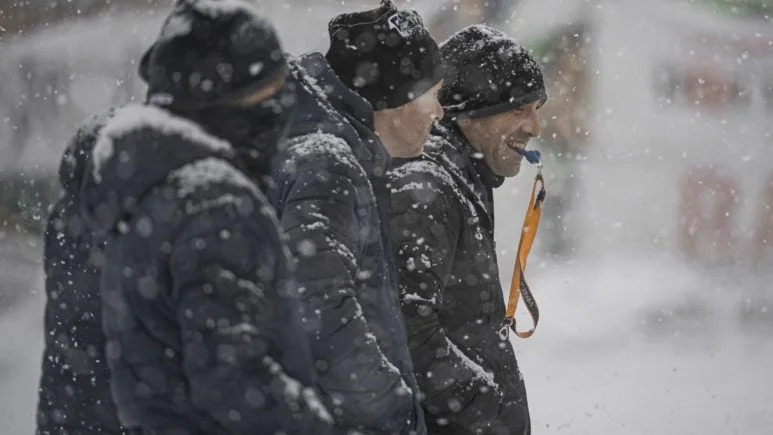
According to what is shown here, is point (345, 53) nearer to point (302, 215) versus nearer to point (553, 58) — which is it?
point (302, 215)

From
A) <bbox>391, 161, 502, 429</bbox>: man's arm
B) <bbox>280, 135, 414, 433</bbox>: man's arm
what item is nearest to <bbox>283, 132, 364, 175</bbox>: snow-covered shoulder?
<bbox>280, 135, 414, 433</bbox>: man's arm

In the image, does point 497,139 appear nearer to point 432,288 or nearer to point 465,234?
point 465,234

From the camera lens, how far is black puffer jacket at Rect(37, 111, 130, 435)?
Result: 1.82 metres

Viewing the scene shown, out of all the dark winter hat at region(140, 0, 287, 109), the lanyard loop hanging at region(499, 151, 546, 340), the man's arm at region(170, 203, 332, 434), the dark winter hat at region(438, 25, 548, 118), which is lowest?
the lanyard loop hanging at region(499, 151, 546, 340)

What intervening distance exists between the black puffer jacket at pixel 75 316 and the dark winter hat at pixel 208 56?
210 millimetres

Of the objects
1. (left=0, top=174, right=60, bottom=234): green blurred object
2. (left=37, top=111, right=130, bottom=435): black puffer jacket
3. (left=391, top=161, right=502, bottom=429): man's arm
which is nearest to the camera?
(left=37, top=111, right=130, bottom=435): black puffer jacket

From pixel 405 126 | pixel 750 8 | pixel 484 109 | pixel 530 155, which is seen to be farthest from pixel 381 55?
pixel 750 8

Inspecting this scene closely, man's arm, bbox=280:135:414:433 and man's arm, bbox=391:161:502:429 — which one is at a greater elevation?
man's arm, bbox=280:135:414:433

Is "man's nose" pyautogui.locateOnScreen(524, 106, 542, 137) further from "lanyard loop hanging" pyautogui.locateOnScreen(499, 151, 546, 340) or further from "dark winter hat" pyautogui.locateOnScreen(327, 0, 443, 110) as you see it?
"dark winter hat" pyautogui.locateOnScreen(327, 0, 443, 110)

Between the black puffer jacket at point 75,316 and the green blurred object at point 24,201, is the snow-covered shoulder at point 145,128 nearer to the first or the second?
the black puffer jacket at point 75,316

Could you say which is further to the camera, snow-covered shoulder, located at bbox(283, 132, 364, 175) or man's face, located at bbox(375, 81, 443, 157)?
man's face, located at bbox(375, 81, 443, 157)

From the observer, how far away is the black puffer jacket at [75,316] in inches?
71.6

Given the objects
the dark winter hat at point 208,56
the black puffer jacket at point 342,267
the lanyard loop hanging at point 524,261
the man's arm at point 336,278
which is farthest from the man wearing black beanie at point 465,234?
the dark winter hat at point 208,56

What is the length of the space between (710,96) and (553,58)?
200cm
